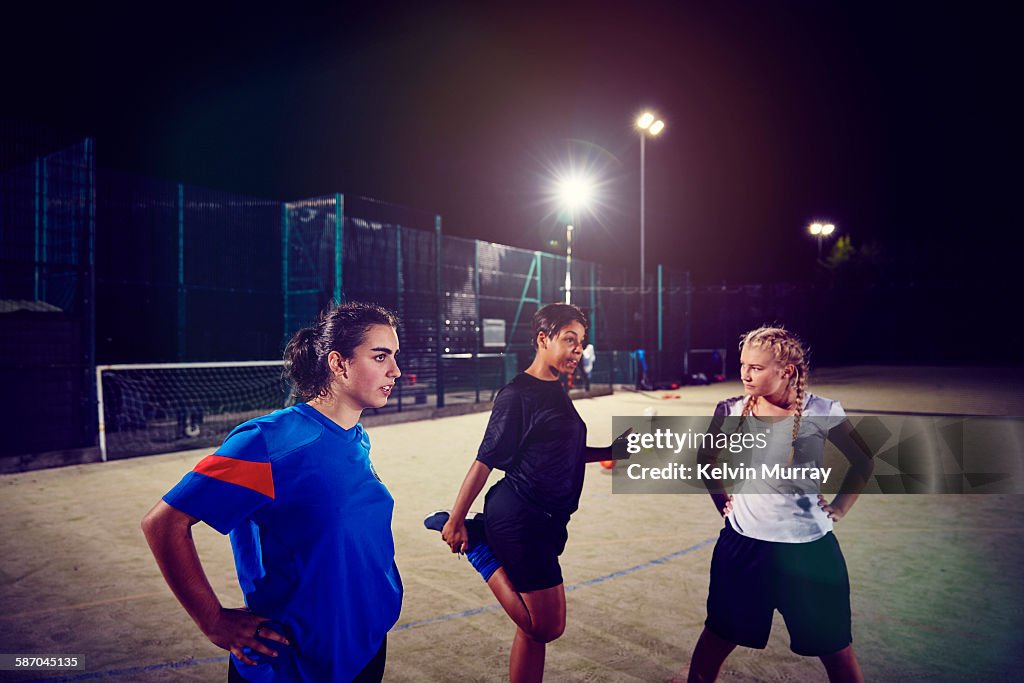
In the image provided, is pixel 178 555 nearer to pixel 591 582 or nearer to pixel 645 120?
pixel 591 582

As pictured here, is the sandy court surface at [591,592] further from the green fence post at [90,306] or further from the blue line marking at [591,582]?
the green fence post at [90,306]

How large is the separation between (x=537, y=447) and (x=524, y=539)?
0.43 m

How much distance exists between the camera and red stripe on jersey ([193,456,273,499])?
1835mm

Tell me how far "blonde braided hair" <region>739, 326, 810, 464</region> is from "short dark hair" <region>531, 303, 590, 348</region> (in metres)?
0.82

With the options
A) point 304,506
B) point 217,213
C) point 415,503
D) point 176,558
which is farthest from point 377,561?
point 217,213

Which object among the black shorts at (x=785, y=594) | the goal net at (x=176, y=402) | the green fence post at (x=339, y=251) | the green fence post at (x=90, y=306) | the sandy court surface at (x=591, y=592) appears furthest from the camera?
the green fence post at (x=339, y=251)

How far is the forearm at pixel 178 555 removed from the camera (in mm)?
1754

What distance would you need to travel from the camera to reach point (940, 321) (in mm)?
38188

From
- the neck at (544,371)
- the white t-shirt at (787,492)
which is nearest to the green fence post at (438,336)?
the neck at (544,371)

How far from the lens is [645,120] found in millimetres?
22484

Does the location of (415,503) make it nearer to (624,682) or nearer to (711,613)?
(624,682)

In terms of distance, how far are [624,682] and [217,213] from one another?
597 inches

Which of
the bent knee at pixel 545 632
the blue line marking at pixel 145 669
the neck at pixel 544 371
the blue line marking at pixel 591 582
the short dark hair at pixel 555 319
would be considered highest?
Result: the short dark hair at pixel 555 319

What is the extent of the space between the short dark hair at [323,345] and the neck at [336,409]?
28 mm
